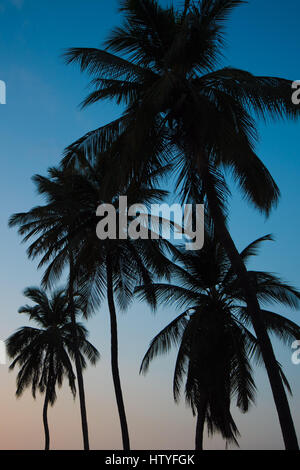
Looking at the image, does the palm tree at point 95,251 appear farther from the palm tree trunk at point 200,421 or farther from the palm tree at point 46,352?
the palm tree at point 46,352

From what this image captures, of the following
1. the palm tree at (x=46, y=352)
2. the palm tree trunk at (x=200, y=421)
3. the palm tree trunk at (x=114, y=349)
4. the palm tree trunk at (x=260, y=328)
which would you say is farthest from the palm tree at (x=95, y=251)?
the palm tree at (x=46, y=352)

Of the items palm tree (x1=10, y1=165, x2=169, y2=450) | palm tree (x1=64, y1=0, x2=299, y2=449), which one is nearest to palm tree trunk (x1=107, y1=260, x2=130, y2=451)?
palm tree (x1=10, y1=165, x2=169, y2=450)

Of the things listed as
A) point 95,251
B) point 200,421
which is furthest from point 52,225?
point 200,421

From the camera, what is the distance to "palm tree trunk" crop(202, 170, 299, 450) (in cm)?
907

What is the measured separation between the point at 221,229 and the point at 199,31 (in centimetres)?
465

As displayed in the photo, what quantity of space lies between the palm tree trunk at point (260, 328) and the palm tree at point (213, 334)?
5699 mm

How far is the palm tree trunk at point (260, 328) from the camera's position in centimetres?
907

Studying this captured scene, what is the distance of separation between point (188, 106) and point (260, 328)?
5232 millimetres

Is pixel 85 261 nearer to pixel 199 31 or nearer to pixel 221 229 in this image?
pixel 221 229

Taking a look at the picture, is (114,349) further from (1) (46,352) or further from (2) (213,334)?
(1) (46,352)

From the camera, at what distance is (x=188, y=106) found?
11.4 m

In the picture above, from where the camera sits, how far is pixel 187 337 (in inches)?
695

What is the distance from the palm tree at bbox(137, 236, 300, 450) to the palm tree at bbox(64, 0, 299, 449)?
5776 millimetres
